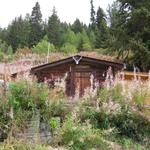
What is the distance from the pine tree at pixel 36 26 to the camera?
6225 cm

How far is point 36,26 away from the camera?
64.1 m

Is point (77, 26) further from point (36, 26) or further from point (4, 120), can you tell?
point (4, 120)

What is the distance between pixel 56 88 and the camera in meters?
8.73

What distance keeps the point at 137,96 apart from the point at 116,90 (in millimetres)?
459

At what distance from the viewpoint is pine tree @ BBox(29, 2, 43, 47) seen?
6225 centimetres

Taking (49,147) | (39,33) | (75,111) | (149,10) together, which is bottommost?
(49,147)

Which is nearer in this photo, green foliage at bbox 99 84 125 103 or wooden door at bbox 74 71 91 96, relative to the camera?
green foliage at bbox 99 84 125 103

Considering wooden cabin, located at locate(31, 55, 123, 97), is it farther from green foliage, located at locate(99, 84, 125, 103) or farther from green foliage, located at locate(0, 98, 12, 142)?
green foliage, located at locate(0, 98, 12, 142)

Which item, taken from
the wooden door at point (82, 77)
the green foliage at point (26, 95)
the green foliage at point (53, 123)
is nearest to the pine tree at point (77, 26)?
the wooden door at point (82, 77)

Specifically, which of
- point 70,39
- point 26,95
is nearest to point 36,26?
point 70,39

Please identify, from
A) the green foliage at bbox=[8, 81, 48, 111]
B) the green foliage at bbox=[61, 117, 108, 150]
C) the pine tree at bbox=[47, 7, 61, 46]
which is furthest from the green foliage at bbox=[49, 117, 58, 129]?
the pine tree at bbox=[47, 7, 61, 46]

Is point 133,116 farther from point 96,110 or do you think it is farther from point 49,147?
point 49,147

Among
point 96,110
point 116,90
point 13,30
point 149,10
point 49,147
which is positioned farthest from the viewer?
point 13,30

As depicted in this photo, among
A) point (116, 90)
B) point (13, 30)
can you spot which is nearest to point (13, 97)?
point (116, 90)
